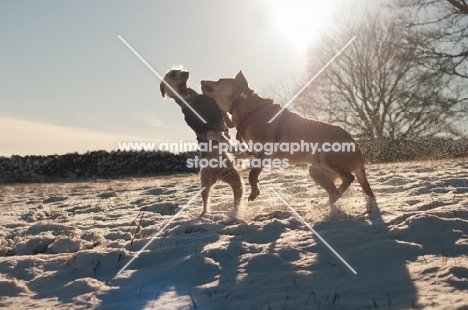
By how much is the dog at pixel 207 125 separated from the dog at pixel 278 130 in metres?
0.35

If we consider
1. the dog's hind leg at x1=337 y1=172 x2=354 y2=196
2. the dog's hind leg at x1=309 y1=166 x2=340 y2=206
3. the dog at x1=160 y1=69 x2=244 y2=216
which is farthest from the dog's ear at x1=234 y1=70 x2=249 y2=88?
the dog's hind leg at x1=337 y1=172 x2=354 y2=196

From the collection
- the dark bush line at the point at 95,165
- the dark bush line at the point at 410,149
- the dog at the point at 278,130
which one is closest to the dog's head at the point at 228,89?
the dog at the point at 278,130

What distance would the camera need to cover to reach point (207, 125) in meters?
6.29

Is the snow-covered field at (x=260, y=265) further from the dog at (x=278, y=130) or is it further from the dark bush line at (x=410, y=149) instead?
the dark bush line at (x=410, y=149)

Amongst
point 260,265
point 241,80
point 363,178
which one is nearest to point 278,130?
point 241,80

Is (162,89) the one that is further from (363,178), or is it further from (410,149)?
(410,149)

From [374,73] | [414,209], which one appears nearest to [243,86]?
[414,209]

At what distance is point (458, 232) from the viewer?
3518 mm

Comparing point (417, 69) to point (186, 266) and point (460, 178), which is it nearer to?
point (460, 178)

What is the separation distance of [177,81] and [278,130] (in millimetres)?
1763

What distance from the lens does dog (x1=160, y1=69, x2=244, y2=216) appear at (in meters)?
6.30

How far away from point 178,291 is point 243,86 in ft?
11.8

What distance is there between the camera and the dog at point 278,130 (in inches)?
228

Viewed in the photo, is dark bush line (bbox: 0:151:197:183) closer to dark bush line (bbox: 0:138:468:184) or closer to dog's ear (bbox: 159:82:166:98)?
dark bush line (bbox: 0:138:468:184)
